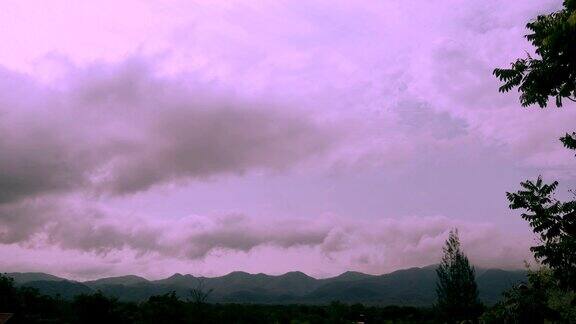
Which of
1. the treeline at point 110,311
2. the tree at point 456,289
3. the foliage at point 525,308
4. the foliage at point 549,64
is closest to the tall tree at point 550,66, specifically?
the foliage at point 549,64

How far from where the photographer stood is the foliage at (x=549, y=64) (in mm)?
9555

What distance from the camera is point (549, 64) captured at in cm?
1047

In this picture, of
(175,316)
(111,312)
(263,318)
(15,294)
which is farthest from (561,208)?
(263,318)

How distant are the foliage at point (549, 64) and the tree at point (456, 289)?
2104cm

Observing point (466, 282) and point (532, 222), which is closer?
point (532, 222)

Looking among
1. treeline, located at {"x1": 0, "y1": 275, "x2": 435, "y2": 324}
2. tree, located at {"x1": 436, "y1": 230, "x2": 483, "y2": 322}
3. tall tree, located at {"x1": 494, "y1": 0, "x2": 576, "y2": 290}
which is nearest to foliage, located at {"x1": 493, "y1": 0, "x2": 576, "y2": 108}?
tall tree, located at {"x1": 494, "y1": 0, "x2": 576, "y2": 290}

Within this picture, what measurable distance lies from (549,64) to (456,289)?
73.7 feet

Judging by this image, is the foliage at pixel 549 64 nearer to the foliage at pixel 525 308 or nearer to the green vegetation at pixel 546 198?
the green vegetation at pixel 546 198

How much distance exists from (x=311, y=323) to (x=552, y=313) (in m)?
62.1

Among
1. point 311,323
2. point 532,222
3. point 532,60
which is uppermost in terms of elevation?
point 532,60

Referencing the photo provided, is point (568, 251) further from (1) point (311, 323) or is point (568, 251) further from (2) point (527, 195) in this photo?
(1) point (311, 323)

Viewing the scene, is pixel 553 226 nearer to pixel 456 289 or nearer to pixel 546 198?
pixel 546 198

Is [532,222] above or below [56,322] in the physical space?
above

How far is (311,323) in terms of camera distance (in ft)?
224
